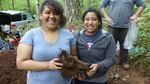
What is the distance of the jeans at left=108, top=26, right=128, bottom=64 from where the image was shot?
5879 mm

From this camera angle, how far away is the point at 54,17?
3.10m

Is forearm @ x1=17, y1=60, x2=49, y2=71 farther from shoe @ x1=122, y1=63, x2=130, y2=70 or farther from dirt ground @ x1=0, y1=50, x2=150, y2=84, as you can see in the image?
shoe @ x1=122, y1=63, x2=130, y2=70

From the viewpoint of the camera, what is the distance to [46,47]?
9.98 feet

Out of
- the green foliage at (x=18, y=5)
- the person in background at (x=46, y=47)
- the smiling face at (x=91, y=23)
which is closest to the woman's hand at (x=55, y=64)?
the person in background at (x=46, y=47)

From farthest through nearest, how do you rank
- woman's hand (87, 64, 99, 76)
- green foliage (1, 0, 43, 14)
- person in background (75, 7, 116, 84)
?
green foliage (1, 0, 43, 14) < person in background (75, 7, 116, 84) < woman's hand (87, 64, 99, 76)

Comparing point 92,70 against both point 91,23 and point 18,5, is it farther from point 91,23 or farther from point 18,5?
point 18,5

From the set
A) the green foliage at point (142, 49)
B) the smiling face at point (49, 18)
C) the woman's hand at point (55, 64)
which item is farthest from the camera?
the green foliage at point (142, 49)

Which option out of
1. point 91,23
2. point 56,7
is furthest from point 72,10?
point 56,7

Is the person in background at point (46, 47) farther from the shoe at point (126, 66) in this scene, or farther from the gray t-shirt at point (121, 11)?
the shoe at point (126, 66)

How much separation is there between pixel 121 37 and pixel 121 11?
0.55 m

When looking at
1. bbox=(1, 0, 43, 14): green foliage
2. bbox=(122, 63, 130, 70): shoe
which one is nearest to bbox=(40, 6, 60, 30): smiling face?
bbox=(122, 63, 130, 70): shoe

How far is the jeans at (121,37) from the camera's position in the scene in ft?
19.3

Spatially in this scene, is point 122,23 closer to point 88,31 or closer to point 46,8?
point 88,31

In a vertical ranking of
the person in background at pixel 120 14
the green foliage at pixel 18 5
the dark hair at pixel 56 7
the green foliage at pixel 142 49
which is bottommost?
the green foliage at pixel 18 5
